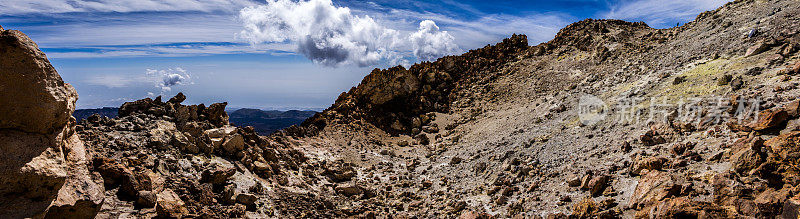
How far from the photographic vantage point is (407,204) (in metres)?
14.9

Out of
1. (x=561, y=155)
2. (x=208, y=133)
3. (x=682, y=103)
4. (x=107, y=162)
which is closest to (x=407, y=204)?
(x=561, y=155)

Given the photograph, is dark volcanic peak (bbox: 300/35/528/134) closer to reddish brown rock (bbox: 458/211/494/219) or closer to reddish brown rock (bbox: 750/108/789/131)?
reddish brown rock (bbox: 458/211/494/219)

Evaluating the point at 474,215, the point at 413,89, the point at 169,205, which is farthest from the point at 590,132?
the point at 413,89

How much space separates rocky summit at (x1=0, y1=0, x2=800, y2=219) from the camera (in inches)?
260

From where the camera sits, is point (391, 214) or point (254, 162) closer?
point (391, 214)

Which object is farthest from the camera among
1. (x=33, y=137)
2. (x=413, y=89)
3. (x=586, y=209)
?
(x=413, y=89)

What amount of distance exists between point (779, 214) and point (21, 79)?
13534 millimetres

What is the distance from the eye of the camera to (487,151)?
18797 mm

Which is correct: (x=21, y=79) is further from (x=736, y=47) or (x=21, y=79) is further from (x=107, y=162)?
(x=736, y=47)

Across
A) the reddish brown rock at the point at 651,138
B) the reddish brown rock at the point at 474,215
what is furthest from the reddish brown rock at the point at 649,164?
the reddish brown rock at the point at 474,215

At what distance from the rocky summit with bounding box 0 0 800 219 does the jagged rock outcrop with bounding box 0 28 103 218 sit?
23 millimetres

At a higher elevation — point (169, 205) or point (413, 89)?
point (413, 89)

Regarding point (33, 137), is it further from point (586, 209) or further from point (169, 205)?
point (586, 209)

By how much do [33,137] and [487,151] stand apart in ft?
55.0
